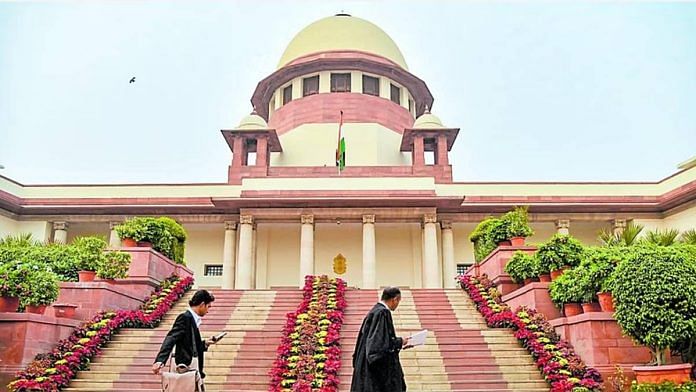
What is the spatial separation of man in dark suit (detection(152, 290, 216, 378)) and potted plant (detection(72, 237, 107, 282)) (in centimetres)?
677

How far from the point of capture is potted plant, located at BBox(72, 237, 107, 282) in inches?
448

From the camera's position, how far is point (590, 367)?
863 cm

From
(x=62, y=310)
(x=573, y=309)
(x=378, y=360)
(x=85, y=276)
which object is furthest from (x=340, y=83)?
(x=378, y=360)

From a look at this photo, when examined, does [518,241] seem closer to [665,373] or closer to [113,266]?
[665,373]

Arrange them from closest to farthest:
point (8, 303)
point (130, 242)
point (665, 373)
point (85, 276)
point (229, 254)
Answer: point (665, 373)
point (8, 303)
point (85, 276)
point (130, 242)
point (229, 254)

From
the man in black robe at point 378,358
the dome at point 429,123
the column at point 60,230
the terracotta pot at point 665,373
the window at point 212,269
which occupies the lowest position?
the terracotta pot at point 665,373

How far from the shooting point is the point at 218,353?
10.2 m

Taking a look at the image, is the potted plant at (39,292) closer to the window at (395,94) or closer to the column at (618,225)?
the column at (618,225)

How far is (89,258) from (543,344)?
8145 millimetres

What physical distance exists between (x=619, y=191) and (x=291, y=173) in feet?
37.4

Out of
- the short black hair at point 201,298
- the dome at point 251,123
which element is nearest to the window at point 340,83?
the dome at point 251,123

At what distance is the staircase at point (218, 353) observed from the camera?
902 cm

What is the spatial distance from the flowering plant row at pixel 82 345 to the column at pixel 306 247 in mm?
6583

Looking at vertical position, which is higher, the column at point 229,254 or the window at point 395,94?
the window at point 395,94
